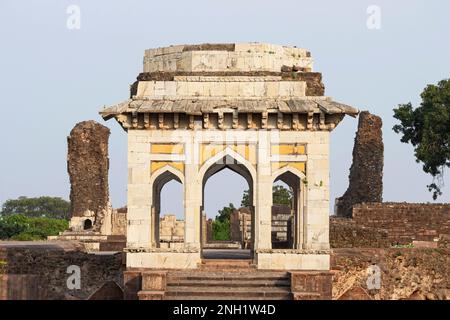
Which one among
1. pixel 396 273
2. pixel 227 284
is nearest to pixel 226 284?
pixel 227 284

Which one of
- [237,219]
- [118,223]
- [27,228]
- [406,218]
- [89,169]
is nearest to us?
[406,218]

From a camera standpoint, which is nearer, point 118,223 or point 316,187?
point 316,187

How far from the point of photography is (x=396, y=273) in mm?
30188

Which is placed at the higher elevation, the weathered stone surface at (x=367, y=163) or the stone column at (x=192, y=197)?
the weathered stone surface at (x=367, y=163)

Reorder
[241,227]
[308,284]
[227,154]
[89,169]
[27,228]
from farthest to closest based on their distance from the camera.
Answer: [27,228] → [89,169] → [241,227] → [227,154] → [308,284]

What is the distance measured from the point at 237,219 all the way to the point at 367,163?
256 inches

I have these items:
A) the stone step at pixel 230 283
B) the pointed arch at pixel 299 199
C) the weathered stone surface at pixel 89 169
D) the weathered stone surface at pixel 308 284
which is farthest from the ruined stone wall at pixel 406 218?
the weathered stone surface at pixel 308 284

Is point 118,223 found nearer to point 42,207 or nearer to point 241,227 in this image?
point 241,227

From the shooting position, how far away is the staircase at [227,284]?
22.7 meters

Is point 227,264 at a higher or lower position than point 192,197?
lower

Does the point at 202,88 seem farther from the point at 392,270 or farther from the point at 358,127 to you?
the point at 358,127

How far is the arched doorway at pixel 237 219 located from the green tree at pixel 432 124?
9.00 metres

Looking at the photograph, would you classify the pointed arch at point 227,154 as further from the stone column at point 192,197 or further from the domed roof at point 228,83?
the domed roof at point 228,83

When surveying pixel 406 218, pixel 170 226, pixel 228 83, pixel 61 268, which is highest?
pixel 228 83
